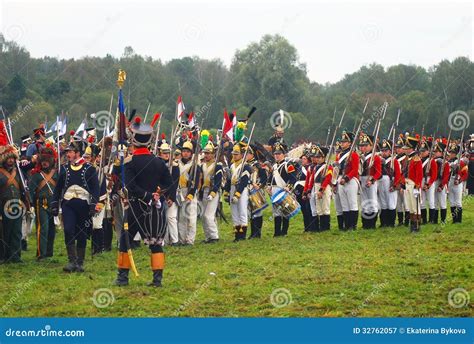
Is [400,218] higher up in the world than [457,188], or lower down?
lower down

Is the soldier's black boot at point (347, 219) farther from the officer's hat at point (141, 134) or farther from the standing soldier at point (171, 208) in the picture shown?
the officer's hat at point (141, 134)

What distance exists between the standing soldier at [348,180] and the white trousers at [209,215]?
2649 mm

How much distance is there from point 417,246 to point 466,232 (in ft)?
8.25

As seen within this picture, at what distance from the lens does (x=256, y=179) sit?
19.7 meters

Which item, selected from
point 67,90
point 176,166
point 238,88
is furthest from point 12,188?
point 238,88

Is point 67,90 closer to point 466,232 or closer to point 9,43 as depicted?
point 9,43

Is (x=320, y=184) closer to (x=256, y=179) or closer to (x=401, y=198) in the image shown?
(x=256, y=179)

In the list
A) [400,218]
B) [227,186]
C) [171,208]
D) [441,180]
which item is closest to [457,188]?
[441,180]

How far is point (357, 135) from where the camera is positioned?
19.5 m

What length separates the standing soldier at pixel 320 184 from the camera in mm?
19828

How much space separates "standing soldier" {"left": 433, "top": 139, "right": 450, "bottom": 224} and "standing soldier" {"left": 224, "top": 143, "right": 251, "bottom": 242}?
4.60 m

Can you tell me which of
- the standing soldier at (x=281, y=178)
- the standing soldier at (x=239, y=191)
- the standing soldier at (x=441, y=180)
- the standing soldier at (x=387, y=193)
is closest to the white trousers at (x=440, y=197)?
the standing soldier at (x=441, y=180)

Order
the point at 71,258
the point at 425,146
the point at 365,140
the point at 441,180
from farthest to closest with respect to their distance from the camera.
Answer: the point at 441,180, the point at 425,146, the point at 365,140, the point at 71,258

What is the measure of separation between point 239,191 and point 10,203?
4934 millimetres
